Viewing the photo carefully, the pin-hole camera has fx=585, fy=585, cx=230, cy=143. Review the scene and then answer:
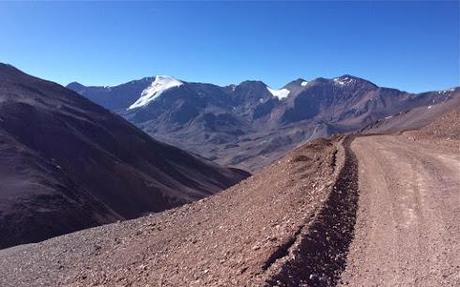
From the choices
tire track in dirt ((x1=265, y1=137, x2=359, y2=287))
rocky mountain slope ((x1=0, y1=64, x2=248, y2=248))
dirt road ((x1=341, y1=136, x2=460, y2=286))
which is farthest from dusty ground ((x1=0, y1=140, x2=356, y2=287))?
rocky mountain slope ((x1=0, y1=64, x2=248, y2=248))

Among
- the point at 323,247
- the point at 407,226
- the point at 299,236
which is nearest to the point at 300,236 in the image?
the point at 299,236

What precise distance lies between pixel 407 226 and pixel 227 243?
4.33 metres

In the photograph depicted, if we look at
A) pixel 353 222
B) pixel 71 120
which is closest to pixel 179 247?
pixel 353 222

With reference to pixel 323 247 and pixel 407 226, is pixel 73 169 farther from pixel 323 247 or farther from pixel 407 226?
pixel 323 247

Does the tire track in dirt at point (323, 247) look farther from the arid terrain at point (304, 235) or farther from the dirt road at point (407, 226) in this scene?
the dirt road at point (407, 226)

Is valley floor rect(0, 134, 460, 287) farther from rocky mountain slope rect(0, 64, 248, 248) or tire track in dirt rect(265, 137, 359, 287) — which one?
rocky mountain slope rect(0, 64, 248, 248)

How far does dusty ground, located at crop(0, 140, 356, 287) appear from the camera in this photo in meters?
11.6

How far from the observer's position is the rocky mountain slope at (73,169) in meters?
60.6

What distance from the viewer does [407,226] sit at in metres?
13.9

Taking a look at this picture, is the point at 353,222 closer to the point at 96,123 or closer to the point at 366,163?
the point at 366,163

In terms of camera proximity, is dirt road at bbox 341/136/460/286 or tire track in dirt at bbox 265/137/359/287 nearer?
tire track in dirt at bbox 265/137/359/287

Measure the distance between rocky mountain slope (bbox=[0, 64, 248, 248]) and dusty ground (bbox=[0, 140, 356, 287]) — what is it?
33.0m

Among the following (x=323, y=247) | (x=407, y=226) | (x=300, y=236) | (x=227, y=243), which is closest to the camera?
(x=323, y=247)

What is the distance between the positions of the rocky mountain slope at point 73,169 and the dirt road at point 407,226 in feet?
142
